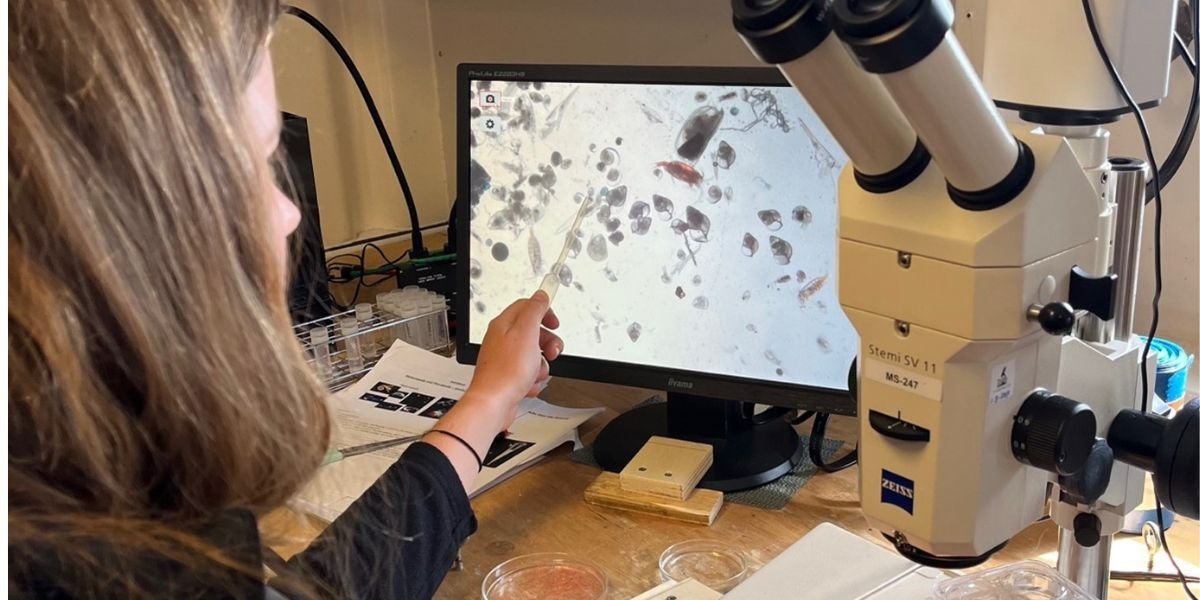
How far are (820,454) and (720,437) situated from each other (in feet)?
0.36

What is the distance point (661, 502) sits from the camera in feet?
3.12

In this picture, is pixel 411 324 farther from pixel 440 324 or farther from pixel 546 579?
pixel 546 579

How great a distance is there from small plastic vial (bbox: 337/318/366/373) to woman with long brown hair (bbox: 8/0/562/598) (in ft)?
2.15

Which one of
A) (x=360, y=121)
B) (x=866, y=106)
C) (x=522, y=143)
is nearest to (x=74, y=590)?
(x=866, y=106)

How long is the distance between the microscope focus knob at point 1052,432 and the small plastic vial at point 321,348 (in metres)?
0.95

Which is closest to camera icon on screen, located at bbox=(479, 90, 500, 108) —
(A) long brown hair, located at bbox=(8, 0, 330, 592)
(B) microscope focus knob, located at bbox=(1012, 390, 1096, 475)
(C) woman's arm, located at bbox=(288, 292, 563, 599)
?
(C) woman's arm, located at bbox=(288, 292, 563, 599)

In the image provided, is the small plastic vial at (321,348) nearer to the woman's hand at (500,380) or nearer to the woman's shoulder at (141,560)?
the woman's hand at (500,380)

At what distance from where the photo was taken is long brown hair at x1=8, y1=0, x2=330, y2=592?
495 mm

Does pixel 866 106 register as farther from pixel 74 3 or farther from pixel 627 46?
pixel 627 46

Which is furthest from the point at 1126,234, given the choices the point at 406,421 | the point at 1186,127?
Answer: the point at 406,421

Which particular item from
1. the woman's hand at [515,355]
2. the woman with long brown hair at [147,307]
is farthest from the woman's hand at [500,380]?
the woman with long brown hair at [147,307]

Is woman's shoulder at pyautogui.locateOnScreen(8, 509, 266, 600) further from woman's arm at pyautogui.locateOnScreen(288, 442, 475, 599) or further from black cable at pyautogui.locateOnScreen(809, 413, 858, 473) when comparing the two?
black cable at pyautogui.locateOnScreen(809, 413, 858, 473)

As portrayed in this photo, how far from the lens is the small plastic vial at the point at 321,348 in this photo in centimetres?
128

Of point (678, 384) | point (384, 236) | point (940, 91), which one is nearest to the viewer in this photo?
point (940, 91)
